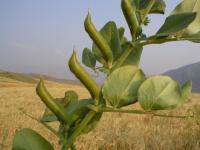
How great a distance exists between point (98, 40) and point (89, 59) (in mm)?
117

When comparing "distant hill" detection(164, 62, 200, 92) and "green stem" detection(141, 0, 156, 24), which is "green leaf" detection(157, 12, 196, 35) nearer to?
"green stem" detection(141, 0, 156, 24)

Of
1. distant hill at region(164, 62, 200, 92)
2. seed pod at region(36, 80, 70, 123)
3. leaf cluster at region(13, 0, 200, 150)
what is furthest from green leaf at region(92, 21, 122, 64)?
distant hill at region(164, 62, 200, 92)

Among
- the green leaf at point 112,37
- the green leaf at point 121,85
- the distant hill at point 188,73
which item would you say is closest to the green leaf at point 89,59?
the green leaf at point 112,37

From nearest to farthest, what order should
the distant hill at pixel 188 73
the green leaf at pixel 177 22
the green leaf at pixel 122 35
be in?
the green leaf at pixel 177 22
the green leaf at pixel 122 35
the distant hill at pixel 188 73

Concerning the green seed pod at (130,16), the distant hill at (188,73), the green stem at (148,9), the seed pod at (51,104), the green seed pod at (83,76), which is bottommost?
the seed pod at (51,104)

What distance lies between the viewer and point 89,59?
62cm

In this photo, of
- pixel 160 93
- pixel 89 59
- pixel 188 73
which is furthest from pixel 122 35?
pixel 188 73

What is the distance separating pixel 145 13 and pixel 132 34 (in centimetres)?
5

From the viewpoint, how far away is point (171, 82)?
475 mm

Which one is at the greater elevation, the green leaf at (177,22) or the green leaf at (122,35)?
the green leaf at (122,35)

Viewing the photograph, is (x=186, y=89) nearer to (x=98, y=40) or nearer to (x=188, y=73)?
(x=98, y=40)

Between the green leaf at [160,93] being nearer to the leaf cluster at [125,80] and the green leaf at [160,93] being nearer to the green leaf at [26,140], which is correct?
the leaf cluster at [125,80]

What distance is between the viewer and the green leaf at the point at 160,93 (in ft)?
1.55

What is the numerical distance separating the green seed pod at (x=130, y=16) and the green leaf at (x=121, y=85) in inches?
2.7
